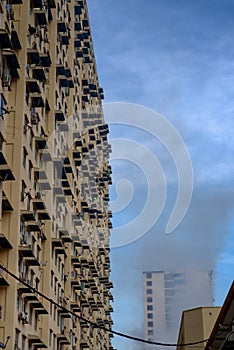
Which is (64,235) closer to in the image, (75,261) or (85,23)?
(75,261)

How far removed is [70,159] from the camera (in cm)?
4194

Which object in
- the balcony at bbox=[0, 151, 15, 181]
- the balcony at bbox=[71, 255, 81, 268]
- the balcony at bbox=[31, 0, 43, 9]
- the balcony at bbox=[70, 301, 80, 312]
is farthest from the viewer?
the balcony at bbox=[71, 255, 81, 268]

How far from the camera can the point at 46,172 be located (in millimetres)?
31844

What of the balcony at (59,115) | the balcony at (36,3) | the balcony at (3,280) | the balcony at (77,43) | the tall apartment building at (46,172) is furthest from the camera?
the balcony at (77,43)

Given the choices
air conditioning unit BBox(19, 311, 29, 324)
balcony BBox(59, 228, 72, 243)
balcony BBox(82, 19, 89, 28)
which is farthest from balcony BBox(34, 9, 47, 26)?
balcony BBox(82, 19, 89, 28)

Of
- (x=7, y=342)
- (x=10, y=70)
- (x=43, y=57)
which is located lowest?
(x=7, y=342)

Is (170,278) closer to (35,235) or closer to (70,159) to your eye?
(70,159)

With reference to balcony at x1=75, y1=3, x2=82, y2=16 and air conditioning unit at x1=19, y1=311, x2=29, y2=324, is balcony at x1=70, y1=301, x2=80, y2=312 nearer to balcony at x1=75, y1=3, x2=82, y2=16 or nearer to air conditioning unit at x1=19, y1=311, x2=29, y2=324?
air conditioning unit at x1=19, y1=311, x2=29, y2=324

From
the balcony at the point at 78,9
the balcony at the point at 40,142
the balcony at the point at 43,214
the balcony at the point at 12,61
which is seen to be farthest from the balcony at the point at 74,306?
the balcony at the point at 78,9

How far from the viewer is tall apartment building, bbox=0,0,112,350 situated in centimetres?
2509

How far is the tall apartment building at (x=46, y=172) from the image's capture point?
25.1 meters

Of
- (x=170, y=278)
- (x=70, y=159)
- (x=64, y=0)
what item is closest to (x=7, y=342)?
(x=70, y=159)

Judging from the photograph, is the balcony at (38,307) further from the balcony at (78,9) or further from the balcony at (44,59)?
the balcony at (78,9)

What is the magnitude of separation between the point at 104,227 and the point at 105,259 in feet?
17.3
